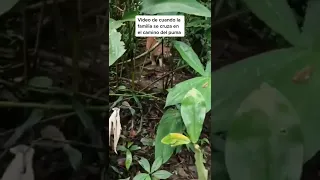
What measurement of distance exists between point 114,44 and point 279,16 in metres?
0.45

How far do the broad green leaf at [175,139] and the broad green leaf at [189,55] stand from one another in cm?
18

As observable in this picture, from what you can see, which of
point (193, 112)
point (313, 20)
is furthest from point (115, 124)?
point (313, 20)

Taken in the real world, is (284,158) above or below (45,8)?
below

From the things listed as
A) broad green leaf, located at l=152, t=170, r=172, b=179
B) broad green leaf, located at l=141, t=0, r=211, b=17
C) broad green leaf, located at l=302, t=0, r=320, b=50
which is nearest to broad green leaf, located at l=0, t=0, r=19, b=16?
broad green leaf, located at l=141, t=0, r=211, b=17

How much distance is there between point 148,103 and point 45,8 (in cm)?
39

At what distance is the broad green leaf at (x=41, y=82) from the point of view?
1186 mm

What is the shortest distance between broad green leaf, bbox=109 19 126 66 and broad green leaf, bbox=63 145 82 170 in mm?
266

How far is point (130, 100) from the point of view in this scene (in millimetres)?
1163

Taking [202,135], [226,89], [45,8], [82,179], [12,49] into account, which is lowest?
[82,179]

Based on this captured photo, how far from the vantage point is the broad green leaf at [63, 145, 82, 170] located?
3.94ft

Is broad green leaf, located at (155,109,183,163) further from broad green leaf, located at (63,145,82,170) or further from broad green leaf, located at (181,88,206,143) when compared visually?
broad green leaf, located at (63,145,82,170)

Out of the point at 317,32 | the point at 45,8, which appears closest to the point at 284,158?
the point at 317,32

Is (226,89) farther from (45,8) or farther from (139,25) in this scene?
(45,8)

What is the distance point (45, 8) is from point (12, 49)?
146 millimetres
